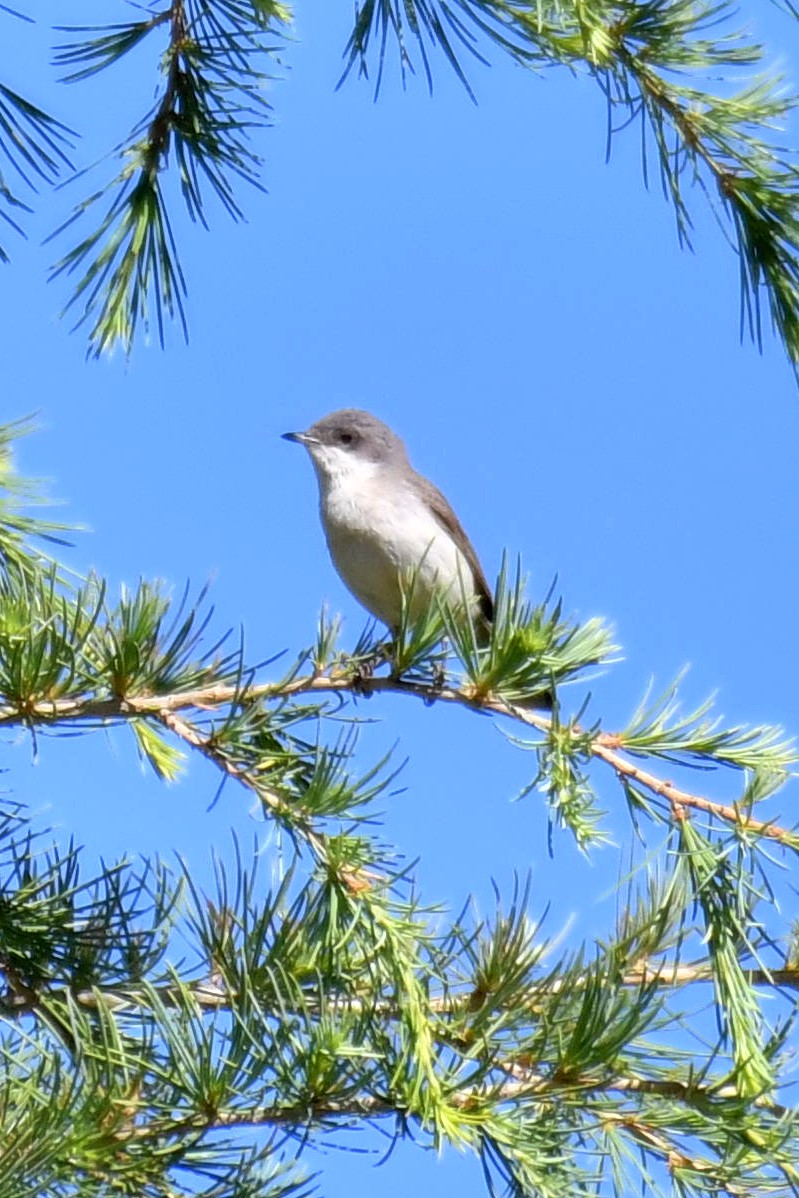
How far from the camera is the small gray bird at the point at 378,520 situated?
4371mm

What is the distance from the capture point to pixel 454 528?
496 cm

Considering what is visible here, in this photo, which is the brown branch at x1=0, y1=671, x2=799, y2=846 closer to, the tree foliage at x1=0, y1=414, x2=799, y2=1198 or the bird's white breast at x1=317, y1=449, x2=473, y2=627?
the tree foliage at x1=0, y1=414, x2=799, y2=1198

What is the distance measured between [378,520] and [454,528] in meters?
0.56

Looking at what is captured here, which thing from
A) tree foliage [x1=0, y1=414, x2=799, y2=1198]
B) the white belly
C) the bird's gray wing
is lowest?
tree foliage [x1=0, y1=414, x2=799, y2=1198]

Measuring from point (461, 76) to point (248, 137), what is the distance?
48 centimetres

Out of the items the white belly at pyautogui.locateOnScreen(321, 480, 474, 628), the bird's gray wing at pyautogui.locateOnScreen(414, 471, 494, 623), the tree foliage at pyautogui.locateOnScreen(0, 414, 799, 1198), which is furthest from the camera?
the bird's gray wing at pyautogui.locateOnScreen(414, 471, 494, 623)

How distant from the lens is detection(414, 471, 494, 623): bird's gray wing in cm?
496

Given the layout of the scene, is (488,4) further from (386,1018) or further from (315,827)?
(386,1018)

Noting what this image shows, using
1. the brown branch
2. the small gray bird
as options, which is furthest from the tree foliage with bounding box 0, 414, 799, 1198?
the small gray bird

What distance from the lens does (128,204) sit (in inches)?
120

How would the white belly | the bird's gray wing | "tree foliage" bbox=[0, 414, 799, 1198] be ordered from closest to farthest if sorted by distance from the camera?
1. "tree foliage" bbox=[0, 414, 799, 1198]
2. the white belly
3. the bird's gray wing

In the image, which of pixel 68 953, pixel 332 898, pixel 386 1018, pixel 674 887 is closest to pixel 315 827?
pixel 332 898

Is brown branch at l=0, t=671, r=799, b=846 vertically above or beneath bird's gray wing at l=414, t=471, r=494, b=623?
beneath

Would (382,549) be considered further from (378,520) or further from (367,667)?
(367,667)
